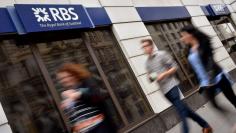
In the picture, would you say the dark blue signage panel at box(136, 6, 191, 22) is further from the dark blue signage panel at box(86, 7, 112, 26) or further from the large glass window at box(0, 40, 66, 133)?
the large glass window at box(0, 40, 66, 133)

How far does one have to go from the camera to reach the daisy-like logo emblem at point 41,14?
7.00 m

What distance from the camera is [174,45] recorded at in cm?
1155

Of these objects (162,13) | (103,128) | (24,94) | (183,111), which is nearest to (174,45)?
(162,13)

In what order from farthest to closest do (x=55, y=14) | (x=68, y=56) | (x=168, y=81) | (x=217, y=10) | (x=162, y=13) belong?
(x=217, y=10) < (x=162, y=13) < (x=68, y=56) < (x=55, y=14) < (x=168, y=81)

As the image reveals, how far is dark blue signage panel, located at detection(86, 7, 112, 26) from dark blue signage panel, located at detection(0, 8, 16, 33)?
2.32 m

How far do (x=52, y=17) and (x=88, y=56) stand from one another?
1345 millimetres

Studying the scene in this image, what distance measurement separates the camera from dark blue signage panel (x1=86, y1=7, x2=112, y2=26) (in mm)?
8398

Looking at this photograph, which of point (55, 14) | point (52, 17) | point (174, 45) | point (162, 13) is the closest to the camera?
point (52, 17)

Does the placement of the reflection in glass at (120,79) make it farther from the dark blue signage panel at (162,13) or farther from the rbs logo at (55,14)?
the dark blue signage panel at (162,13)

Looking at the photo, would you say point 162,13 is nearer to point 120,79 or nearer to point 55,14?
point 120,79

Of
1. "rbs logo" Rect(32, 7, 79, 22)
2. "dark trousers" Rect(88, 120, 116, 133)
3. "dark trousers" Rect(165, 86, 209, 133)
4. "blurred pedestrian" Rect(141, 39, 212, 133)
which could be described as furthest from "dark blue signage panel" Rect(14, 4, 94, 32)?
"dark trousers" Rect(88, 120, 116, 133)

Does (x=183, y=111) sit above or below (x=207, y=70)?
below

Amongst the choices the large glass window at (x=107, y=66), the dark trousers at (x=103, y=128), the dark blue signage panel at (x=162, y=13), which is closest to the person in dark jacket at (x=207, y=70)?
the dark trousers at (x=103, y=128)

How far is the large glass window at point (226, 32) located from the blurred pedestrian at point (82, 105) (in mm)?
12045
